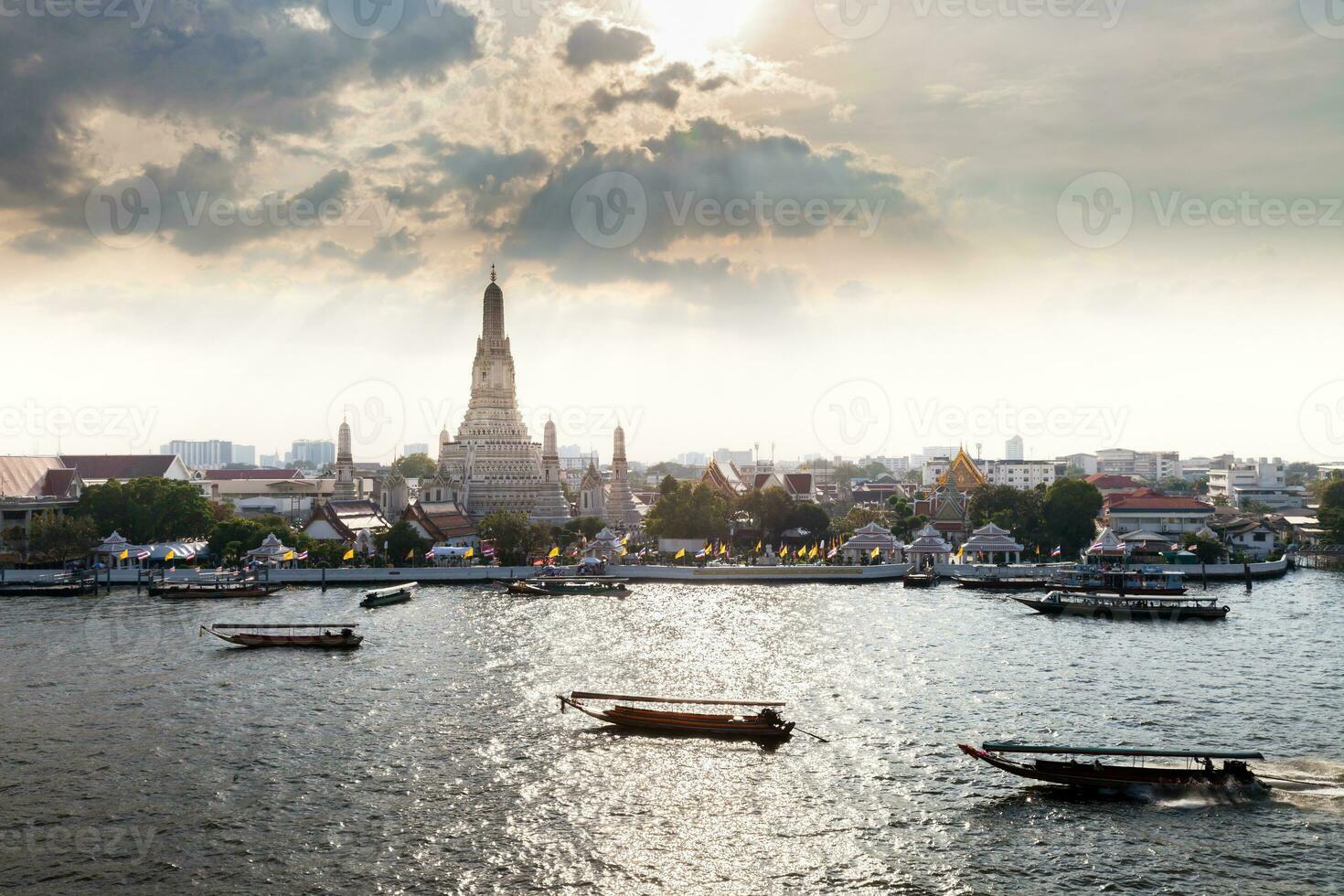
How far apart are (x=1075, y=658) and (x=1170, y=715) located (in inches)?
456

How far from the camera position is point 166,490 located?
9388 centimetres

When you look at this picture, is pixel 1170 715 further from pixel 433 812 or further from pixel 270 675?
pixel 270 675

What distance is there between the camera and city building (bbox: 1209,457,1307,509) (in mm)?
151000

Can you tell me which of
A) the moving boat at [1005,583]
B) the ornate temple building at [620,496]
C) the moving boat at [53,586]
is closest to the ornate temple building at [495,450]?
the ornate temple building at [620,496]

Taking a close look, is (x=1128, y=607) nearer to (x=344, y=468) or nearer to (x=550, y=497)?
(x=550, y=497)

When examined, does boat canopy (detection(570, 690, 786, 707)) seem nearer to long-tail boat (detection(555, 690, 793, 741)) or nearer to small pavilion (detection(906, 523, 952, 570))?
long-tail boat (detection(555, 690, 793, 741))

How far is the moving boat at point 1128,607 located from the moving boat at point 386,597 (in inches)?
1554

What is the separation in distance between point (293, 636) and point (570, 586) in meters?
25.5

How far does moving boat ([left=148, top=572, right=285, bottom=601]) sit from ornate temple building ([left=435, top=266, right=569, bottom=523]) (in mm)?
34115

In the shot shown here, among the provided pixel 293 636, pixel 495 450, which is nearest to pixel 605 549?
pixel 495 450

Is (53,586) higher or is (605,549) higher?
(605,549)

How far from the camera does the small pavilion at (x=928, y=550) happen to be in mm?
87062

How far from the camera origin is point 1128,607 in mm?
65125

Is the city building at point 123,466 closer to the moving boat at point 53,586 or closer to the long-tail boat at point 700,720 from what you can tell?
the moving boat at point 53,586
